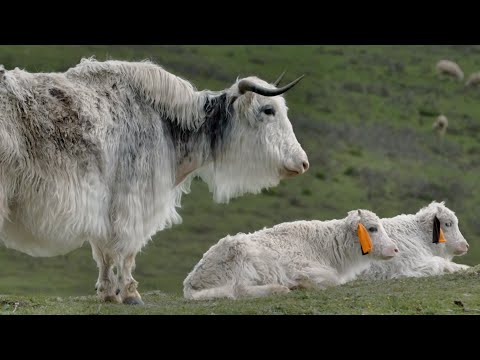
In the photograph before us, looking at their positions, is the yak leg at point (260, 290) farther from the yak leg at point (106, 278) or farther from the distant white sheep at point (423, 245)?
the distant white sheep at point (423, 245)

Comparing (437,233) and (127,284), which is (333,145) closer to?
(437,233)

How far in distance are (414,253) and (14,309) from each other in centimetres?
630

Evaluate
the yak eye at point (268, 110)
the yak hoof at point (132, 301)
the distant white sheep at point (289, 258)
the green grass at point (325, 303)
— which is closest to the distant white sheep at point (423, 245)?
the distant white sheep at point (289, 258)

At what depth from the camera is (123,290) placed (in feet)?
34.8

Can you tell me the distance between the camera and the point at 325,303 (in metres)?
10.2

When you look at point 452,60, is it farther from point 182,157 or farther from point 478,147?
point 182,157

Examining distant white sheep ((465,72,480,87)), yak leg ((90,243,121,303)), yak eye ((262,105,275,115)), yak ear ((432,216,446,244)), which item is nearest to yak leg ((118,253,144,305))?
yak leg ((90,243,121,303))

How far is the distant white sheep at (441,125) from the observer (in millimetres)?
38531

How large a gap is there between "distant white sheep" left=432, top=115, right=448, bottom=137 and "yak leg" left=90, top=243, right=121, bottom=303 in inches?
1149

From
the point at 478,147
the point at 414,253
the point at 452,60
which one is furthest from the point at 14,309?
the point at 452,60

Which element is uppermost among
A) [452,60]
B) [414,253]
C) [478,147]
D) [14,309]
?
[452,60]

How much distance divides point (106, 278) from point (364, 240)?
3575mm

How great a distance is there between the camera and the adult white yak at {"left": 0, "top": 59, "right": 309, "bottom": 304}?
A: 376 inches

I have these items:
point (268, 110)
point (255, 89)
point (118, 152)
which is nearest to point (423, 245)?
point (268, 110)
